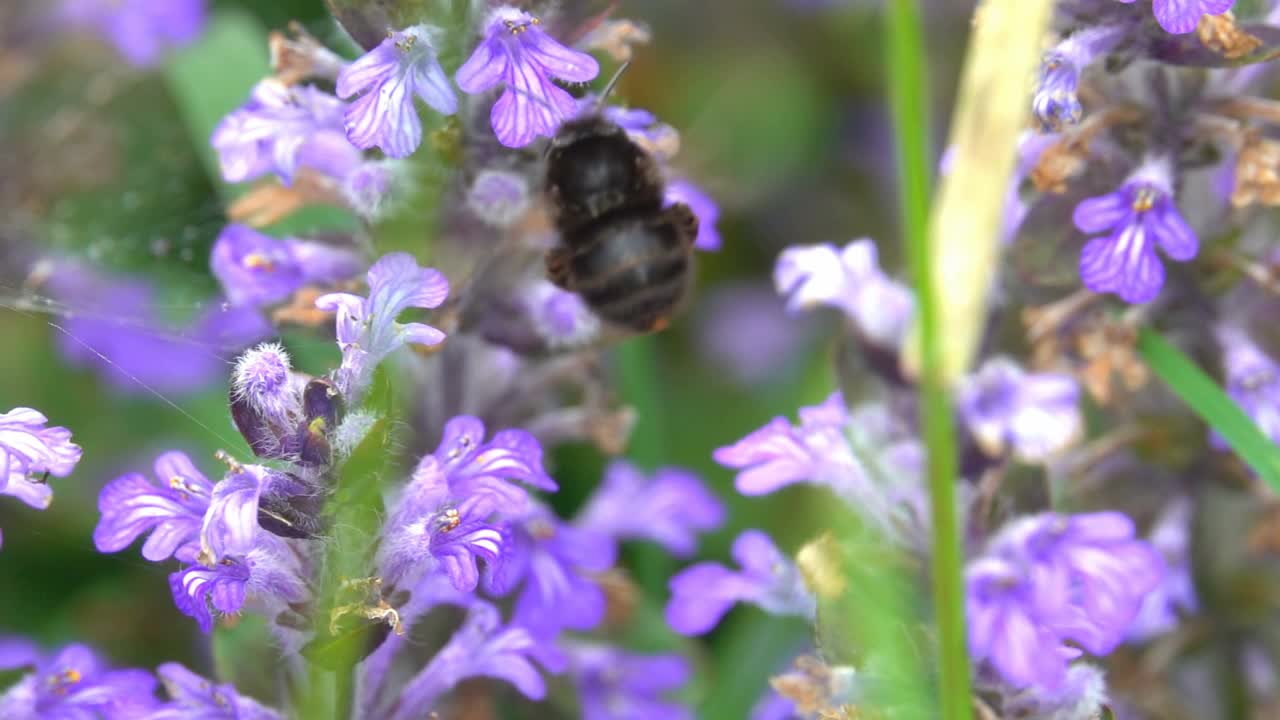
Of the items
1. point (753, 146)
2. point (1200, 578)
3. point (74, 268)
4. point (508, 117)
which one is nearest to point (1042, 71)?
point (508, 117)

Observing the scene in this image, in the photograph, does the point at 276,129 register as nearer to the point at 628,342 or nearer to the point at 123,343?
the point at 628,342

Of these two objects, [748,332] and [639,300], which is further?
[748,332]

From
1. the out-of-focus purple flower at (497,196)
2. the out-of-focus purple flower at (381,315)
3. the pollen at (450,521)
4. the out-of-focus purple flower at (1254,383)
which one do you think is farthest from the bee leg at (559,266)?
the out-of-focus purple flower at (1254,383)


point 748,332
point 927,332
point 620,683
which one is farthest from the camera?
point 748,332

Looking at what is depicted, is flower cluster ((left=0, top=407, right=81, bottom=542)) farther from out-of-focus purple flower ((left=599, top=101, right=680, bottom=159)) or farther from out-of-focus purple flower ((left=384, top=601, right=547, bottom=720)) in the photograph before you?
out-of-focus purple flower ((left=599, top=101, right=680, bottom=159))

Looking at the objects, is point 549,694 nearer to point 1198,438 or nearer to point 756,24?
point 1198,438

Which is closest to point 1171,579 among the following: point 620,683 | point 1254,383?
point 1254,383

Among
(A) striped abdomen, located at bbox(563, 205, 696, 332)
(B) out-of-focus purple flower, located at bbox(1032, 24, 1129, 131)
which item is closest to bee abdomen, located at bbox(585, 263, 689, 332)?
(A) striped abdomen, located at bbox(563, 205, 696, 332)

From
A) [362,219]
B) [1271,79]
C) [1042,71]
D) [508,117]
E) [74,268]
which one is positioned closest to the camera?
[508,117]
